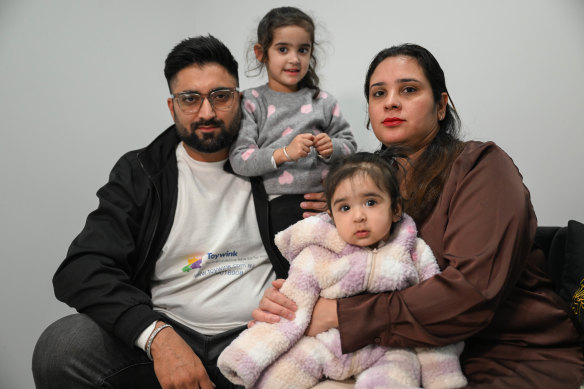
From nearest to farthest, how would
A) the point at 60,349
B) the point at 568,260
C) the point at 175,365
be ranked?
the point at 175,365
the point at 60,349
the point at 568,260

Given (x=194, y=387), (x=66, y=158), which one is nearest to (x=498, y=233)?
(x=194, y=387)

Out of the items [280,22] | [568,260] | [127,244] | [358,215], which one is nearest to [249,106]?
[280,22]

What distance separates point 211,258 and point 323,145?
659 mm

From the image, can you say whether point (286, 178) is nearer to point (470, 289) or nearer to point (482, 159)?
point (482, 159)

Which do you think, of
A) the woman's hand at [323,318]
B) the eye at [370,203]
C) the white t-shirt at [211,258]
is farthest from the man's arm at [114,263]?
the eye at [370,203]

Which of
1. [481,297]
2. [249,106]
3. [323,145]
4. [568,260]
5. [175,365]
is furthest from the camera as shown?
[249,106]

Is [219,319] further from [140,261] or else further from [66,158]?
[66,158]

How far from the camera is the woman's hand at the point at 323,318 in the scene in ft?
4.38

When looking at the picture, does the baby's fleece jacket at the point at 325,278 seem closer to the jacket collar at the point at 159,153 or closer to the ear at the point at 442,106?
the ear at the point at 442,106

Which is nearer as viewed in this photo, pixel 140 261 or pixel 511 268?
pixel 511 268

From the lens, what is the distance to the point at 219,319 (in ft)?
5.82

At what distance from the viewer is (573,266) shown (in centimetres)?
164

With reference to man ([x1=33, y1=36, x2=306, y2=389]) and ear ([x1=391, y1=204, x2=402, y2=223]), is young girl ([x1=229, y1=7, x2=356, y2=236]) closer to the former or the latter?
man ([x1=33, y1=36, x2=306, y2=389])

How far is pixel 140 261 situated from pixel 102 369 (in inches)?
16.5
